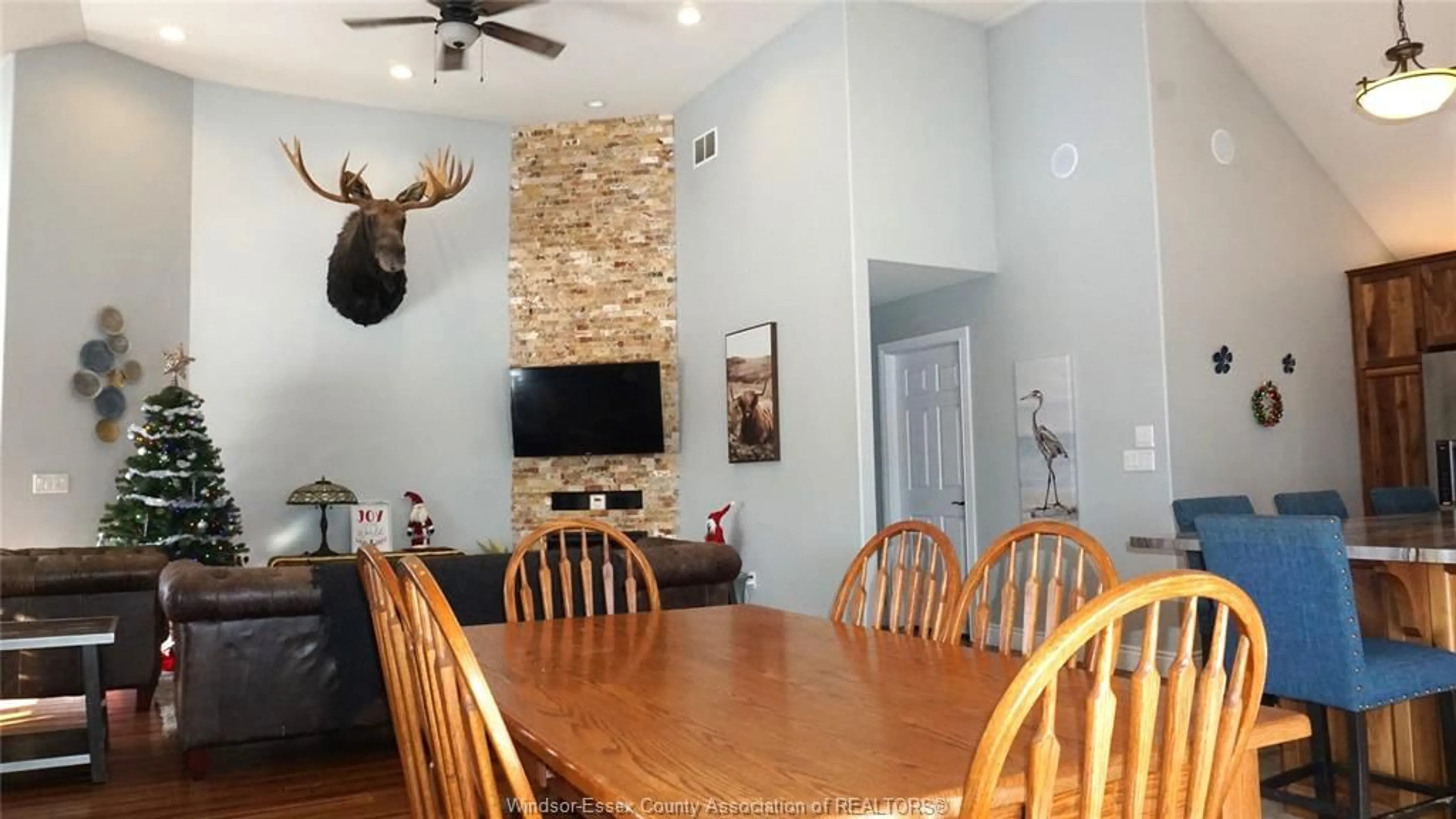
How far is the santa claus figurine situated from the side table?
324 cm

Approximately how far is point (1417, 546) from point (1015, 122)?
427 cm

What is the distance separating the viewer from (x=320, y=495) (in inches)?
275

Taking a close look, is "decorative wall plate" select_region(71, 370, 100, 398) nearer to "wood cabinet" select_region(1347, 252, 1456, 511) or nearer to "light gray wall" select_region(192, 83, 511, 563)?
"light gray wall" select_region(192, 83, 511, 563)

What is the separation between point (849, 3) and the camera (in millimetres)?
6086

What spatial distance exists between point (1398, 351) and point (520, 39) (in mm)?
5591

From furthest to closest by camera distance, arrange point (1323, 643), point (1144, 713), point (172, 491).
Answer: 1. point (172, 491)
2. point (1323, 643)
3. point (1144, 713)

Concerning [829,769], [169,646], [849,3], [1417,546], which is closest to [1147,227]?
[849,3]

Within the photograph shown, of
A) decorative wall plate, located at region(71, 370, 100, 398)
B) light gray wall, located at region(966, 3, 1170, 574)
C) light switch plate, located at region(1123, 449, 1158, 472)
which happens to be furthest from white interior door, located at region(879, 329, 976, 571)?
decorative wall plate, located at region(71, 370, 100, 398)

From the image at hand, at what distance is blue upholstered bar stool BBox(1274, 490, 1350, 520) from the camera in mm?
4508

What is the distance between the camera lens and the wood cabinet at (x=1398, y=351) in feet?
20.3

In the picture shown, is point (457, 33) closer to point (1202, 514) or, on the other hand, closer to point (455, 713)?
point (1202, 514)

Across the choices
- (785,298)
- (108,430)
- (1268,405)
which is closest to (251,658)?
(108,430)

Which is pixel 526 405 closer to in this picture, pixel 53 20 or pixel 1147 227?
pixel 53 20

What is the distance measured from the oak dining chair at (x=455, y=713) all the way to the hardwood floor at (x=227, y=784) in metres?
2.10
